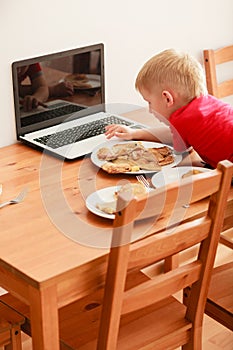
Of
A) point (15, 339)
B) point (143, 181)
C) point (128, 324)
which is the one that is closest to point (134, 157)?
point (143, 181)

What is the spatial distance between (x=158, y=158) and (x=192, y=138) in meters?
0.11

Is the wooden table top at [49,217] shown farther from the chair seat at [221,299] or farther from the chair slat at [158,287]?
the chair seat at [221,299]

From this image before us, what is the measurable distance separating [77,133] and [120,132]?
0.51 feet

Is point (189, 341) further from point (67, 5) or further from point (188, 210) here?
point (67, 5)

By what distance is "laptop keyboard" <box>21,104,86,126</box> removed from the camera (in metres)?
2.29

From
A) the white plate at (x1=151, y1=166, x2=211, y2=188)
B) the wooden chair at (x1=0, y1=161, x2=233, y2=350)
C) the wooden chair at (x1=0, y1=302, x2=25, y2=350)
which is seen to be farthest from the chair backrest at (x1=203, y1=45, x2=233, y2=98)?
the wooden chair at (x1=0, y1=302, x2=25, y2=350)

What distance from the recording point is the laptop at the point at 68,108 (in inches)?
86.7

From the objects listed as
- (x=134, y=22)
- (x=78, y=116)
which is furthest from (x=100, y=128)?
(x=134, y=22)

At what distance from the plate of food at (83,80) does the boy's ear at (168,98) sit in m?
0.42

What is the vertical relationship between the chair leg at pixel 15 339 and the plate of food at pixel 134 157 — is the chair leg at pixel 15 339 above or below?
below

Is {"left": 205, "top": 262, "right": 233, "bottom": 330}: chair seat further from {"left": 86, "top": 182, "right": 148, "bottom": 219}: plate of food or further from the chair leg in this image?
the chair leg

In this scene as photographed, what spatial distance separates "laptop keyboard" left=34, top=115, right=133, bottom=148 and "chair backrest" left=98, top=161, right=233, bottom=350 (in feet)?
1.77

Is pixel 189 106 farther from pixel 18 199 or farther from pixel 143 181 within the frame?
pixel 18 199

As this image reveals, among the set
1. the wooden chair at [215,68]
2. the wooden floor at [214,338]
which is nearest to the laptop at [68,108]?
the wooden chair at [215,68]
